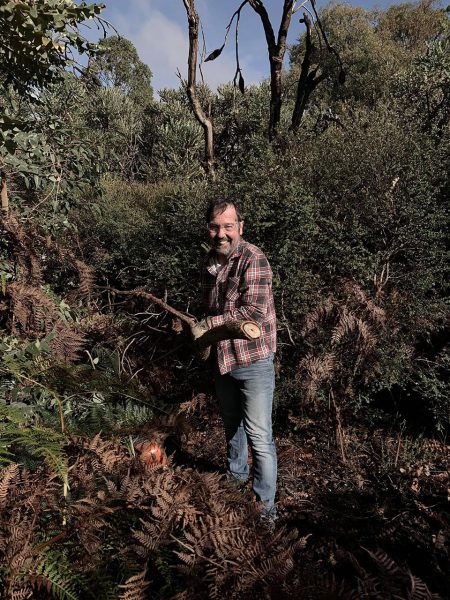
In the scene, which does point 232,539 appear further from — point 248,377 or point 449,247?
point 449,247

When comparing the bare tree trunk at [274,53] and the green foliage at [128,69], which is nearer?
the bare tree trunk at [274,53]

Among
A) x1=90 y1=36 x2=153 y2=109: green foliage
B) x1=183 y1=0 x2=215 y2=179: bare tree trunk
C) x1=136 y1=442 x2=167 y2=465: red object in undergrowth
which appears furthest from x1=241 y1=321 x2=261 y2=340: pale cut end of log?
x1=90 y1=36 x2=153 y2=109: green foliage

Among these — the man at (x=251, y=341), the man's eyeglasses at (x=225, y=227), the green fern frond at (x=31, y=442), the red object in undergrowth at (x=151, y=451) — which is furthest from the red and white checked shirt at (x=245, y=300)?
the green fern frond at (x=31, y=442)

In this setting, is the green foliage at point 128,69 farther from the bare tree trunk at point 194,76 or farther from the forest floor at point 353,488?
the forest floor at point 353,488

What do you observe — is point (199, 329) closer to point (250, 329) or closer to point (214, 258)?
point (250, 329)

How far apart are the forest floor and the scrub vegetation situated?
19mm

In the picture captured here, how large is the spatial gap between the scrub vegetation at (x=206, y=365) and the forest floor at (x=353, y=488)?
2 centimetres

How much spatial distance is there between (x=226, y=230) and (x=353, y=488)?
2.12 meters

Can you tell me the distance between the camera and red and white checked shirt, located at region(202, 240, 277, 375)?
2475mm

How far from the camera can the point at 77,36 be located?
3.02 metres

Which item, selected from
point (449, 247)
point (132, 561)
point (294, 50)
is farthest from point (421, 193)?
point (294, 50)

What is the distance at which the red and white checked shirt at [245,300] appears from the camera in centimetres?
247

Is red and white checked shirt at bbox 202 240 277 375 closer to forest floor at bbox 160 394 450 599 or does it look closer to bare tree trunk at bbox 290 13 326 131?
forest floor at bbox 160 394 450 599

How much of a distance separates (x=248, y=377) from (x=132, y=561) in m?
1.41
